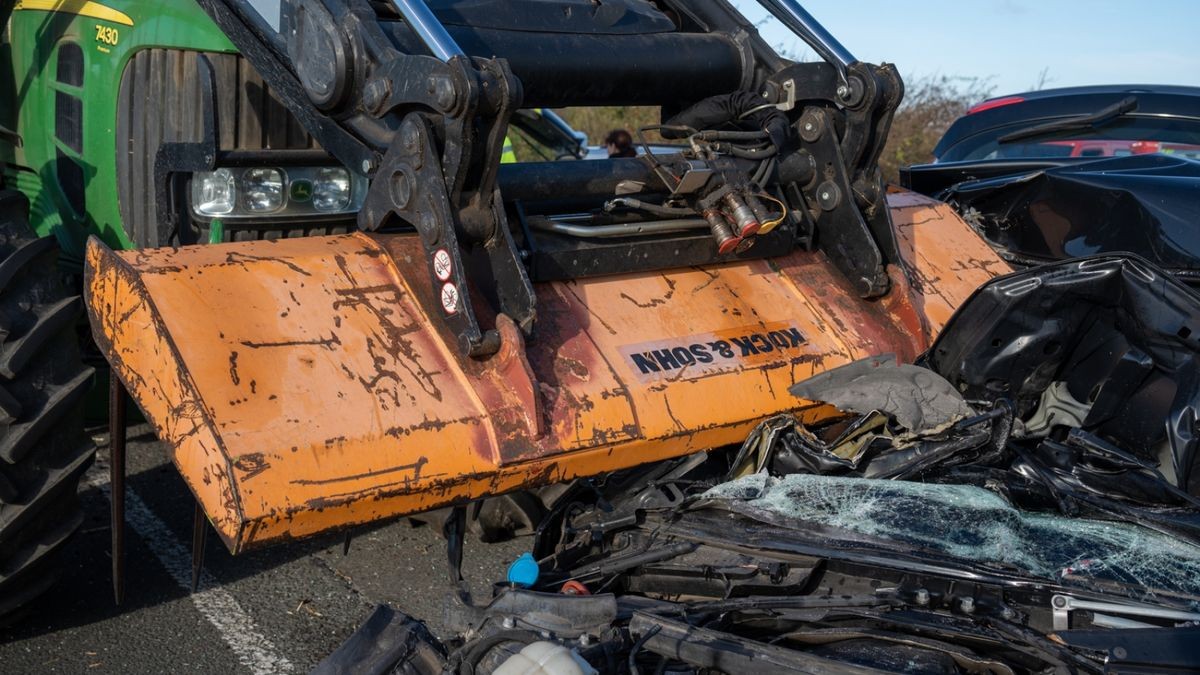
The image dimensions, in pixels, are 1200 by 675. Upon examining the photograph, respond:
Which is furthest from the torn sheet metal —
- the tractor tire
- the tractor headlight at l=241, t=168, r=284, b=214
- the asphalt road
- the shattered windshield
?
the tractor tire

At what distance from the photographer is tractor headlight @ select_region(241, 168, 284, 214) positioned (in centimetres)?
402

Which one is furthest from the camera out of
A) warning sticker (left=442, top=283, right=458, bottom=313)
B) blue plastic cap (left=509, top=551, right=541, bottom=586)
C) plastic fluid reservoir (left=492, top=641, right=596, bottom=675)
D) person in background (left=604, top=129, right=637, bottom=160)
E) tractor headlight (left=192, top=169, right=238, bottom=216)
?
person in background (left=604, top=129, right=637, bottom=160)

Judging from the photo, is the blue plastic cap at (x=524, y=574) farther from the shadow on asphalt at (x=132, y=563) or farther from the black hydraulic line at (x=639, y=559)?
the shadow on asphalt at (x=132, y=563)

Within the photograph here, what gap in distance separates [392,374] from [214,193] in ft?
4.09

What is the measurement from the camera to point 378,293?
10.9ft

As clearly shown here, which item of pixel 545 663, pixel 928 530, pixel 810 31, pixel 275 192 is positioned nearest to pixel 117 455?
pixel 275 192

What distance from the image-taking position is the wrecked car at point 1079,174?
4.08 m

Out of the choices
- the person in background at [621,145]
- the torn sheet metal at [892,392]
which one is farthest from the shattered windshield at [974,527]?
the person in background at [621,145]

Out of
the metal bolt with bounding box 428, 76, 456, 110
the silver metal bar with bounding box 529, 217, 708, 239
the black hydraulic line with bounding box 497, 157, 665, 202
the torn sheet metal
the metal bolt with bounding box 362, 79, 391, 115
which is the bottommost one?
the torn sheet metal

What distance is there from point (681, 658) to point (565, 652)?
0.25 meters

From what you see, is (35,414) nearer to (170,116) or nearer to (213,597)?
(213,597)

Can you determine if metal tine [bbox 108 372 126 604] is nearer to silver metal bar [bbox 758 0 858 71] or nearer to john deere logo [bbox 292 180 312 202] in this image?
john deere logo [bbox 292 180 312 202]

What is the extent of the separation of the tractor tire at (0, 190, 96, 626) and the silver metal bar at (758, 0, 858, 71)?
8.27ft

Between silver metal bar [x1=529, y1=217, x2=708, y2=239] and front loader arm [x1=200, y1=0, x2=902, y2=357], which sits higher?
front loader arm [x1=200, y1=0, x2=902, y2=357]
